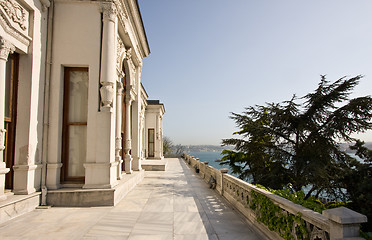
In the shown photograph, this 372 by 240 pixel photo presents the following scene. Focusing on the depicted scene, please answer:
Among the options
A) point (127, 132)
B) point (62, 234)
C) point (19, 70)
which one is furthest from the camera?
point (127, 132)

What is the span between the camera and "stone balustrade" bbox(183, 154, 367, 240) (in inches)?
103

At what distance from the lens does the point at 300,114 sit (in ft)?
44.7

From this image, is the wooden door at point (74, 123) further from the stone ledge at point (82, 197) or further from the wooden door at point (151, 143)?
the wooden door at point (151, 143)

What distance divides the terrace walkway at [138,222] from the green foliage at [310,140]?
717 centimetres

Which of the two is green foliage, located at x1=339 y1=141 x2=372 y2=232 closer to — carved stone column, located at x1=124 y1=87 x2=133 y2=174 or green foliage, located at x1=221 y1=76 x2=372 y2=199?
green foliage, located at x1=221 y1=76 x2=372 y2=199

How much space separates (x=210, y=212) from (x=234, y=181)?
3.79 feet

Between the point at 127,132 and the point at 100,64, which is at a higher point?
the point at 100,64

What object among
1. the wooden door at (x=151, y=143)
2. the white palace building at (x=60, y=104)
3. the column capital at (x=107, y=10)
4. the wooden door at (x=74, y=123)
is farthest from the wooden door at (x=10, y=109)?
the wooden door at (x=151, y=143)

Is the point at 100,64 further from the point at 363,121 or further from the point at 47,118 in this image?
the point at 363,121

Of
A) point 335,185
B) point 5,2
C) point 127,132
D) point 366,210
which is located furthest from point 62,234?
point 335,185

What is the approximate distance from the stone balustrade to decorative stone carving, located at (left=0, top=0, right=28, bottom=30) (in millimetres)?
6699

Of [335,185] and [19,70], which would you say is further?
[335,185]

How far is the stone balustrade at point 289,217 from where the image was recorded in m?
2.61

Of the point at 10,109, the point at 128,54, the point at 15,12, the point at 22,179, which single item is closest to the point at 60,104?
the point at 10,109
